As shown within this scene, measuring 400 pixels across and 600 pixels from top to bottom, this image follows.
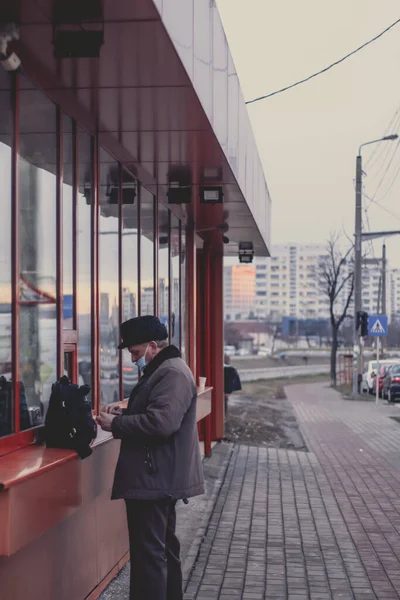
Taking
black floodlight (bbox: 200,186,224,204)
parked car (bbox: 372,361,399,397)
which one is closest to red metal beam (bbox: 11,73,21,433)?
black floodlight (bbox: 200,186,224,204)

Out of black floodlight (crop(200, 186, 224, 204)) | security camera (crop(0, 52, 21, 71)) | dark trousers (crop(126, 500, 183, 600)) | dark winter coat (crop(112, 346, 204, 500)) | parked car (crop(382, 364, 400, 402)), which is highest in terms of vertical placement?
security camera (crop(0, 52, 21, 71))

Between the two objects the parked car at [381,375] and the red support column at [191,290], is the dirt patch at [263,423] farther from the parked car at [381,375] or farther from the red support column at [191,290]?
the parked car at [381,375]

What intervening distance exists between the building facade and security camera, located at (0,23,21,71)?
44 millimetres

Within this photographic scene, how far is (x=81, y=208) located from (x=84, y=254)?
32 centimetres

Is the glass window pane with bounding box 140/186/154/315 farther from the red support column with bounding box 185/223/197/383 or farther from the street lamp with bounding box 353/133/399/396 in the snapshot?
the street lamp with bounding box 353/133/399/396

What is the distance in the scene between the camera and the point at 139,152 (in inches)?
287

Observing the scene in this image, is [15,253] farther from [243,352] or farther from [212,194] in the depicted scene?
[243,352]

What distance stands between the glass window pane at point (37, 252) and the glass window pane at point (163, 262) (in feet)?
13.4

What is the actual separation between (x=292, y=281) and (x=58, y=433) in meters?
151

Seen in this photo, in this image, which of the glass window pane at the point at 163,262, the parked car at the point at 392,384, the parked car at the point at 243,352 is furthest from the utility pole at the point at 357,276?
the parked car at the point at 243,352

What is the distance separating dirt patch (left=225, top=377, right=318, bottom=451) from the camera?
16375 millimetres

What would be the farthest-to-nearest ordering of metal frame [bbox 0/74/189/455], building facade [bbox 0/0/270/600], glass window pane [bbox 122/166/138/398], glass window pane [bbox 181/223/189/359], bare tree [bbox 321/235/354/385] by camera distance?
bare tree [bbox 321/235/354/385] → glass window pane [bbox 181/223/189/359] → glass window pane [bbox 122/166/138/398] → metal frame [bbox 0/74/189/455] → building facade [bbox 0/0/270/600]

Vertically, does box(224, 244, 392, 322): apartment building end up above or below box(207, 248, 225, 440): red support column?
above

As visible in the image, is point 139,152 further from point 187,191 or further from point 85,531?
point 85,531
